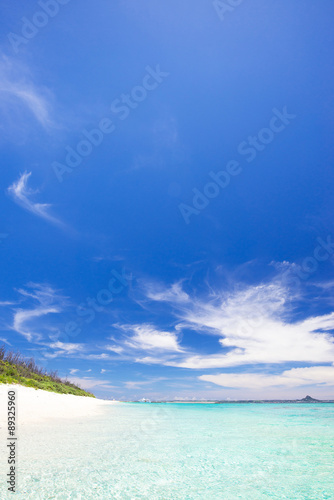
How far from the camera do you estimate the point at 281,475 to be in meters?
6.74

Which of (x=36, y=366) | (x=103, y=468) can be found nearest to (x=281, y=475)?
(x=103, y=468)

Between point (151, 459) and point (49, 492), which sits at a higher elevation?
point (49, 492)

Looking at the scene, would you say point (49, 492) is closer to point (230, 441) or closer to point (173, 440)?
point (173, 440)

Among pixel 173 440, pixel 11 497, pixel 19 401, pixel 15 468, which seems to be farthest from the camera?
pixel 19 401

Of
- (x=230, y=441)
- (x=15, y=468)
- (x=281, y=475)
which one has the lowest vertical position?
(x=230, y=441)

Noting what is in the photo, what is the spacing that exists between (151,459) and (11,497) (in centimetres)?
422

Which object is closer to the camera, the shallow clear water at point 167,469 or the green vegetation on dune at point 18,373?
the shallow clear water at point 167,469

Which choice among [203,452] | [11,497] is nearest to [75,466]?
[11,497]

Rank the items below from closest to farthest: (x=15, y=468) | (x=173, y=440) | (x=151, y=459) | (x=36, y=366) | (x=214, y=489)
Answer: (x=214, y=489) → (x=15, y=468) → (x=151, y=459) → (x=173, y=440) → (x=36, y=366)

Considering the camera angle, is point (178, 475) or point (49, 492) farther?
point (178, 475)

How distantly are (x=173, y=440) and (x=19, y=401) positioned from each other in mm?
12928

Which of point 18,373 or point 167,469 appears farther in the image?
point 18,373

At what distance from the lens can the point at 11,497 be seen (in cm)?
489

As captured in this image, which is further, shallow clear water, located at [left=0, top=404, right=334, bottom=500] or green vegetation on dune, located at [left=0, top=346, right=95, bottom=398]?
green vegetation on dune, located at [left=0, top=346, right=95, bottom=398]
